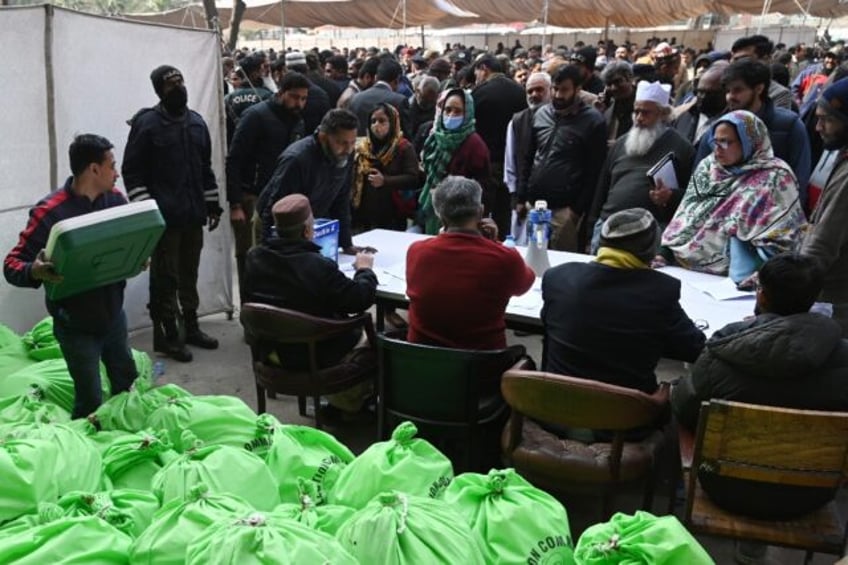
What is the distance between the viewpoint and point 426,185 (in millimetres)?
4863

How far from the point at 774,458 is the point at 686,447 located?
1.41 feet

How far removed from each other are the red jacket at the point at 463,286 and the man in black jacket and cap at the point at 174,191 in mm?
1893

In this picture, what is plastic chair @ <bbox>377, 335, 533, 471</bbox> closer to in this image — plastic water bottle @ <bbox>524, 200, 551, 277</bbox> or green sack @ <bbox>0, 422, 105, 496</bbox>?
plastic water bottle @ <bbox>524, 200, 551, 277</bbox>

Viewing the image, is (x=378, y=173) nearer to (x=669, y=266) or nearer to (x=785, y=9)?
(x=669, y=266)

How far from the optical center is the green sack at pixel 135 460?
2.01m

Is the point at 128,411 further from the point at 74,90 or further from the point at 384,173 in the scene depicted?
the point at 384,173

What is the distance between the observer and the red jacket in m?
2.75

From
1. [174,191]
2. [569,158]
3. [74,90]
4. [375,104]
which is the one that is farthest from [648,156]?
[74,90]

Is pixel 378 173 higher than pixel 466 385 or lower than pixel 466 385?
higher

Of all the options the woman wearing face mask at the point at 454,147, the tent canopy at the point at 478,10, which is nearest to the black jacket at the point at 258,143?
the woman wearing face mask at the point at 454,147

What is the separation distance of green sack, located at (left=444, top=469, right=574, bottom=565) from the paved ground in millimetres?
1182

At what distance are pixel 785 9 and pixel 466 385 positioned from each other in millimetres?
19889

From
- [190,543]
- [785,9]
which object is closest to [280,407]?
[190,543]

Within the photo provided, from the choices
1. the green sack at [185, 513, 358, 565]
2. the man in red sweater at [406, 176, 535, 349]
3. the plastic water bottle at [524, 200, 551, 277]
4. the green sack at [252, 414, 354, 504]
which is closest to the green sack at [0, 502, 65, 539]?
the green sack at [185, 513, 358, 565]
